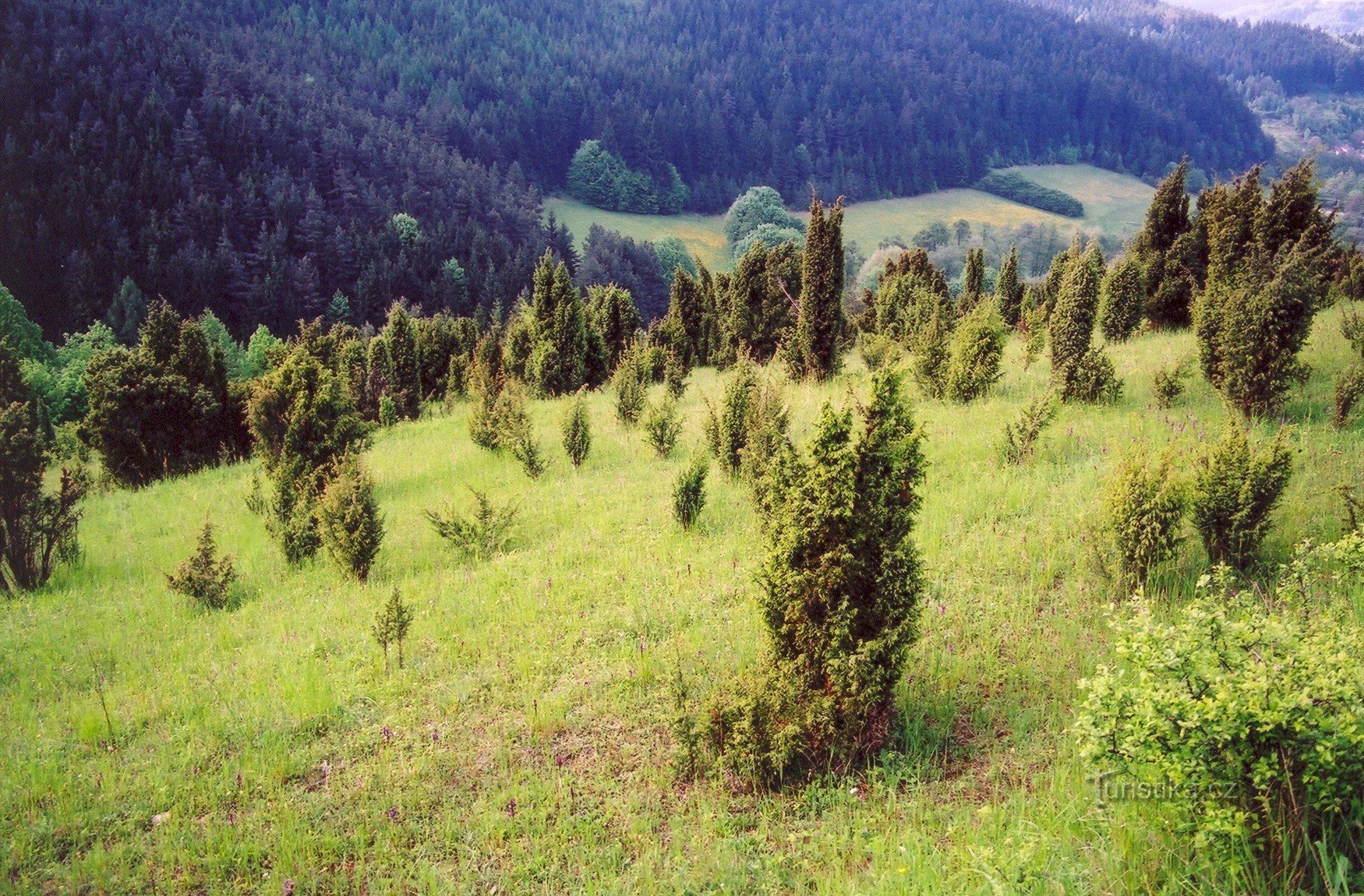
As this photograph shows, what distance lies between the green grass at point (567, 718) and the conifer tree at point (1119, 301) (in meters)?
6.37

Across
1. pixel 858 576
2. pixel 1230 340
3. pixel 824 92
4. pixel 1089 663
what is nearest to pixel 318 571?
pixel 858 576

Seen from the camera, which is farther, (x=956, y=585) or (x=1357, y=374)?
(x=1357, y=374)

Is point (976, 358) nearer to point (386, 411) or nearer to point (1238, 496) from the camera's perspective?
point (1238, 496)

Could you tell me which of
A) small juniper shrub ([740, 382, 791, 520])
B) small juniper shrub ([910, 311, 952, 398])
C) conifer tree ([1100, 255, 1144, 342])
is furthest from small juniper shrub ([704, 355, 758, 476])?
conifer tree ([1100, 255, 1144, 342])

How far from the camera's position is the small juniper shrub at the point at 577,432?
11.1m

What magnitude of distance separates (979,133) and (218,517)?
152m

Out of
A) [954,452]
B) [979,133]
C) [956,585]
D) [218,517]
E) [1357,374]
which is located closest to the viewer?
[956,585]

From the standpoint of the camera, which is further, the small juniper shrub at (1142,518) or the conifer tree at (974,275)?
the conifer tree at (974,275)

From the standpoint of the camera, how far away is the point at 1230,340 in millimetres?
8234

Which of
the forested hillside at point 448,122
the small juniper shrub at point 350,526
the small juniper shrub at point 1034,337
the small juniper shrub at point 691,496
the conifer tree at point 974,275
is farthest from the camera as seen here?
the forested hillside at point 448,122

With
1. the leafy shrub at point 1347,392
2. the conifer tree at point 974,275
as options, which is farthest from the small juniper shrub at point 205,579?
the conifer tree at point 974,275

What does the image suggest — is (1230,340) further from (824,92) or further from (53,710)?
(824,92)

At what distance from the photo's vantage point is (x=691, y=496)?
7.85 metres

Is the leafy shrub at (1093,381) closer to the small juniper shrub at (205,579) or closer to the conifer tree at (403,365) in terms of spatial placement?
the small juniper shrub at (205,579)
